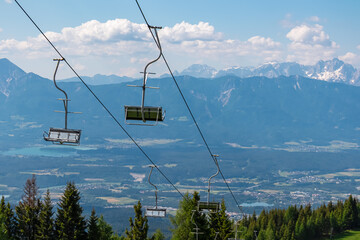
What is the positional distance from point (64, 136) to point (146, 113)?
10.6 feet

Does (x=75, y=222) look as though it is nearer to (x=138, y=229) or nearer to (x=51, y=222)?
(x=51, y=222)

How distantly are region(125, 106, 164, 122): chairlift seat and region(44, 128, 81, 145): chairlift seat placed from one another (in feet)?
7.16

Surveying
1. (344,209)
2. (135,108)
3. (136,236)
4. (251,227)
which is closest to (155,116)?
(135,108)

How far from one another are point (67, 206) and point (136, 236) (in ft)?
30.1

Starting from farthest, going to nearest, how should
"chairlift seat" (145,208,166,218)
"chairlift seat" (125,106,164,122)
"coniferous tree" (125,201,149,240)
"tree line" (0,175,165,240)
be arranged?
"coniferous tree" (125,201,149,240) → "tree line" (0,175,165,240) → "chairlift seat" (145,208,166,218) → "chairlift seat" (125,106,164,122)

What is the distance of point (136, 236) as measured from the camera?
56.6 m

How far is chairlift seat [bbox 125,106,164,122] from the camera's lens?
55.7 feet

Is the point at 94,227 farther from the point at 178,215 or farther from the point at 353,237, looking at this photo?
the point at 353,237

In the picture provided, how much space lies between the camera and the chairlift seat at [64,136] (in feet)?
57.8

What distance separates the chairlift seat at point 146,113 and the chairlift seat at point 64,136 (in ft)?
7.16

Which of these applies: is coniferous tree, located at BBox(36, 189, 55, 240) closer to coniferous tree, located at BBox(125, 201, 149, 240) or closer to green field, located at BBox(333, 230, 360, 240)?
coniferous tree, located at BBox(125, 201, 149, 240)

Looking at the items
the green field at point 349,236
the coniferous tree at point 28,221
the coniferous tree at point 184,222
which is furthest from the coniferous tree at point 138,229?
the green field at point 349,236

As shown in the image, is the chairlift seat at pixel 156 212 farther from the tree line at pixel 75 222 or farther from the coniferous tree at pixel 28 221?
the coniferous tree at pixel 28 221

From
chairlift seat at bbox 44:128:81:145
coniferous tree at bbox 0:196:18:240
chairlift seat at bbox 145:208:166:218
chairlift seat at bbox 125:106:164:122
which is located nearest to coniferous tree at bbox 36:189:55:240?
coniferous tree at bbox 0:196:18:240
